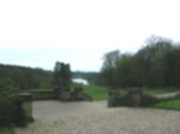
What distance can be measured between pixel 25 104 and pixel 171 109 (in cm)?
528

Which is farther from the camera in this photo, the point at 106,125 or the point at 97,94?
the point at 97,94

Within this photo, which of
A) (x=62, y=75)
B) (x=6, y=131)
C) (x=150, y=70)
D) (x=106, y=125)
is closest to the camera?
(x=6, y=131)

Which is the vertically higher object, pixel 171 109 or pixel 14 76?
pixel 14 76

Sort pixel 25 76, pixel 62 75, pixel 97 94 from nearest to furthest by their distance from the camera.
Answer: pixel 25 76, pixel 62 75, pixel 97 94

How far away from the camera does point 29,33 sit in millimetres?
11969

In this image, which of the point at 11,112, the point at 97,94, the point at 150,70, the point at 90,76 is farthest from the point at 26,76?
the point at 90,76

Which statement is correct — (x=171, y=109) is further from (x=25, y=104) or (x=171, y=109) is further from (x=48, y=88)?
(x=48, y=88)

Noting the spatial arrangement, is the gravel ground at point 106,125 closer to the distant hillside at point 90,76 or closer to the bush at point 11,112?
the bush at point 11,112

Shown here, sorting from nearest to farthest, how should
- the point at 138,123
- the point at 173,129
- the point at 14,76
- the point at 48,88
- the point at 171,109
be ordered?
the point at 173,129 < the point at 138,123 < the point at 171,109 < the point at 14,76 < the point at 48,88

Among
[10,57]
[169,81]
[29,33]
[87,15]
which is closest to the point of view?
[87,15]

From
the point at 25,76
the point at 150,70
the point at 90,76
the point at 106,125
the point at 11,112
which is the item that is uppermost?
the point at 150,70

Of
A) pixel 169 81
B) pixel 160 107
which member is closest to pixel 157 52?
pixel 169 81

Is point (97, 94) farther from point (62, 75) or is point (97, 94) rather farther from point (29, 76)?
point (29, 76)

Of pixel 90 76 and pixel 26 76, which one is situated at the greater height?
pixel 90 76
